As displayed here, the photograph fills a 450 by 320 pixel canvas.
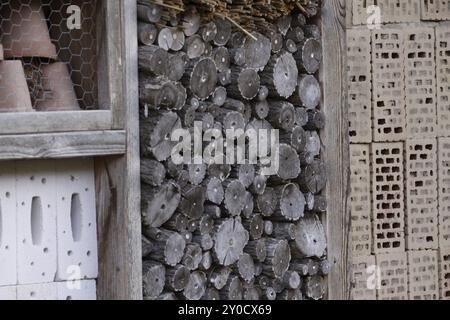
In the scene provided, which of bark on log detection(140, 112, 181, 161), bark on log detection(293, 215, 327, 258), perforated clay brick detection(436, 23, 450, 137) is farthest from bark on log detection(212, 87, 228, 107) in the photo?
perforated clay brick detection(436, 23, 450, 137)

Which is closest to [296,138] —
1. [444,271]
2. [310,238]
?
[310,238]

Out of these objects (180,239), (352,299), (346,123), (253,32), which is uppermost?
(253,32)

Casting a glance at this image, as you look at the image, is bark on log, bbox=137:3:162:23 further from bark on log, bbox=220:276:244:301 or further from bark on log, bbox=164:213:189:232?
bark on log, bbox=220:276:244:301

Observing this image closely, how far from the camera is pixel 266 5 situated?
455cm

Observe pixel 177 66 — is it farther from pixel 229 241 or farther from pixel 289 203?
pixel 289 203

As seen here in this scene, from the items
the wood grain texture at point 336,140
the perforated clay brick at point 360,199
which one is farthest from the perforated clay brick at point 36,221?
the perforated clay brick at point 360,199

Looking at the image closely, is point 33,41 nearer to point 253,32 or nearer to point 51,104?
point 51,104

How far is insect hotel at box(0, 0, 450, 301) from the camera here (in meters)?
4.02

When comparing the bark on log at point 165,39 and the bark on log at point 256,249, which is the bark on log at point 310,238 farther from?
the bark on log at point 165,39

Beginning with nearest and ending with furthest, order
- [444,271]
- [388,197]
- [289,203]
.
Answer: [289,203] → [388,197] → [444,271]

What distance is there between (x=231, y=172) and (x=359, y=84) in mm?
1033

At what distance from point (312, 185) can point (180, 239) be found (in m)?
0.87

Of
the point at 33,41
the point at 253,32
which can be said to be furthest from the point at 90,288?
the point at 253,32

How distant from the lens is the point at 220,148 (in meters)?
4.39
